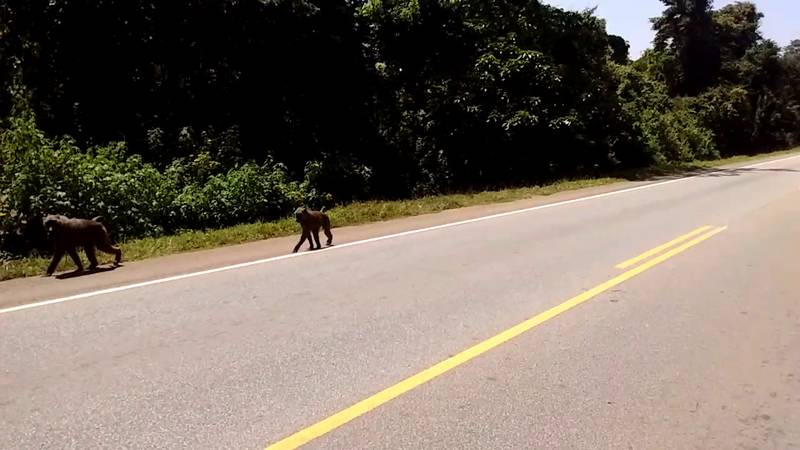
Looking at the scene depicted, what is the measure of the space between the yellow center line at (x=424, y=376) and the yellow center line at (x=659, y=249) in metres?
0.92

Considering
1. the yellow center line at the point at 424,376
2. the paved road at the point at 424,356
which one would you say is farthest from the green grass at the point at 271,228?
the yellow center line at the point at 424,376

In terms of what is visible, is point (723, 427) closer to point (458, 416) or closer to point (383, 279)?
point (458, 416)

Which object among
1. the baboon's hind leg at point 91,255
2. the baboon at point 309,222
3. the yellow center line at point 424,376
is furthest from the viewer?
the baboon at point 309,222

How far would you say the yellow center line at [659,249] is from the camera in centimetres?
880

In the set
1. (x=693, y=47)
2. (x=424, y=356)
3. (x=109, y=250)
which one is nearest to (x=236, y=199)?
(x=109, y=250)

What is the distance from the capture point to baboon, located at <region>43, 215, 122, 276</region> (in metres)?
8.13

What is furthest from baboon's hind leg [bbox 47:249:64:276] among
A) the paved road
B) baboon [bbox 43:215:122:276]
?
the paved road

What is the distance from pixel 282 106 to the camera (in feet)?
70.9

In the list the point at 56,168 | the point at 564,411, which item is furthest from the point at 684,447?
the point at 56,168

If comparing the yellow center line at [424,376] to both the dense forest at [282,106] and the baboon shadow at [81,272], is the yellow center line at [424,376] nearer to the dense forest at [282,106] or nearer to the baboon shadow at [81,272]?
the baboon shadow at [81,272]

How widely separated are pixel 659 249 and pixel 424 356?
20.0 feet

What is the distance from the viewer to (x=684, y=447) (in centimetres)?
379

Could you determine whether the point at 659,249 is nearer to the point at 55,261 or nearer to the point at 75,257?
the point at 75,257

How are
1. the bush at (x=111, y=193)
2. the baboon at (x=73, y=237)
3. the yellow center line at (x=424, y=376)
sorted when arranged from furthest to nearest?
the bush at (x=111, y=193), the baboon at (x=73, y=237), the yellow center line at (x=424, y=376)
